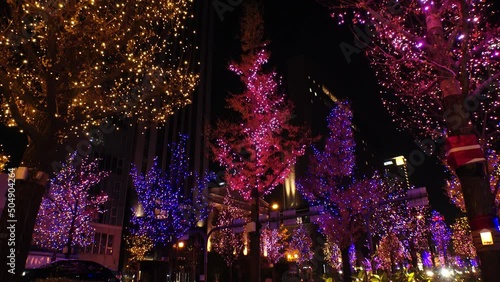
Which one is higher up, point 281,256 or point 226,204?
point 226,204

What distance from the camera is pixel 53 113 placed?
701 cm

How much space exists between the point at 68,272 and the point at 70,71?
4.32m

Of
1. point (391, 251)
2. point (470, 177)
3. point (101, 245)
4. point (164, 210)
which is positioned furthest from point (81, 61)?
point (391, 251)

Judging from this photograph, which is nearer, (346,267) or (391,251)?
(346,267)

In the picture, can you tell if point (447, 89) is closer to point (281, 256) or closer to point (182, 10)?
point (182, 10)

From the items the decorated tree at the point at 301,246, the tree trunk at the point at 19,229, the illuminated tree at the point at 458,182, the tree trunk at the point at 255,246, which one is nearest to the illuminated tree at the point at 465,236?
the illuminated tree at the point at 458,182

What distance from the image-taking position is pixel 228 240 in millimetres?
36281

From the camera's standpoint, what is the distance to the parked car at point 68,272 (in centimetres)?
725

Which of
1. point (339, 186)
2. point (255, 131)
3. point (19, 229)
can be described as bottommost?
point (19, 229)

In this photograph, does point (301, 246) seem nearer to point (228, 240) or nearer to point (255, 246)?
point (228, 240)

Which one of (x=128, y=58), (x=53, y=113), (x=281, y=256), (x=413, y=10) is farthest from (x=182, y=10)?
(x=281, y=256)

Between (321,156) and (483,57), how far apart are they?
1545 cm

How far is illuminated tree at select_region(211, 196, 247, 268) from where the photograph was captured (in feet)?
118

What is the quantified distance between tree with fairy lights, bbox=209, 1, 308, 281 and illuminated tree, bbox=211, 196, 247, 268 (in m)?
18.9
